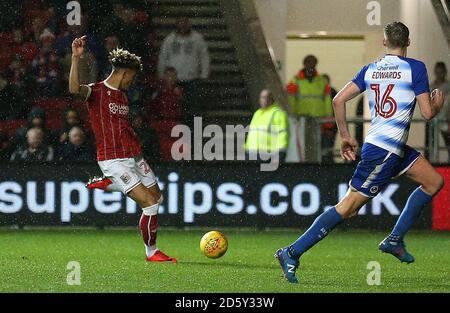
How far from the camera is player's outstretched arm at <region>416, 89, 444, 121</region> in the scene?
9312 millimetres

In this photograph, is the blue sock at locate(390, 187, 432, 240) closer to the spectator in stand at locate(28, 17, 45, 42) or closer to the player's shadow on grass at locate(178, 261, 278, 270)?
the player's shadow on grass at locate(178, 261, 278, 270)

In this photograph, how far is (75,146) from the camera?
15266 millimetres

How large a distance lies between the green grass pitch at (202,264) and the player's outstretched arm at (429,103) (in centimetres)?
118

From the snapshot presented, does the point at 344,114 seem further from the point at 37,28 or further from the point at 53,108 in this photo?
the point at 37,28

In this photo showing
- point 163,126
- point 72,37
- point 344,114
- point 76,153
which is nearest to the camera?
point 344,114

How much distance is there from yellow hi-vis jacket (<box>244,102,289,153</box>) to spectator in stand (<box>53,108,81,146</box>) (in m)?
1.99

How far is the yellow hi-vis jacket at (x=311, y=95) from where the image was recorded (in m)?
17.1

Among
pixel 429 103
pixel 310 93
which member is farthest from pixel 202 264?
pixel 310 93

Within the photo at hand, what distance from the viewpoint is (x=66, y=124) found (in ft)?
51.6

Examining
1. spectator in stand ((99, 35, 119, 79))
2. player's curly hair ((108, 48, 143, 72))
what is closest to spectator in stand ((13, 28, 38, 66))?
spectator in stand ((99, 35, 119, 79))

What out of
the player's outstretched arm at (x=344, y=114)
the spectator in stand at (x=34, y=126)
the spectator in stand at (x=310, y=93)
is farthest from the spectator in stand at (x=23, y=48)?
the player's outstretched arm at (x=344, y=114)

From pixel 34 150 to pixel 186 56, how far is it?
2.65m
